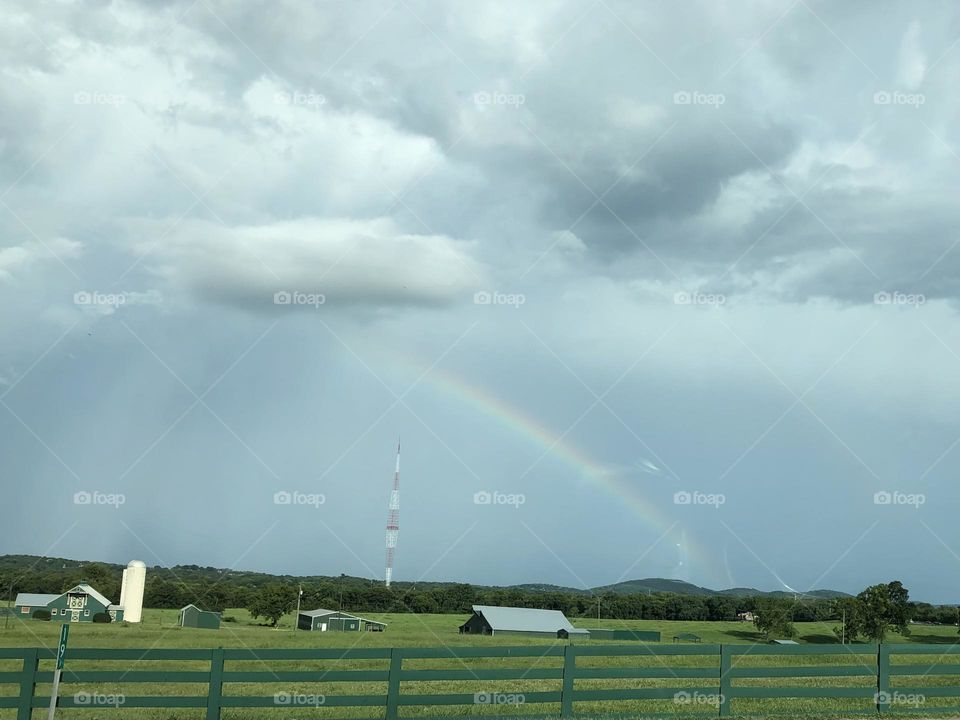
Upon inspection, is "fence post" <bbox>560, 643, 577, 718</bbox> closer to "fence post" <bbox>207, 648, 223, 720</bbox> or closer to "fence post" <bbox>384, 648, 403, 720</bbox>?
"fence post" <bbox>384, 648, 403, 720</bbox>

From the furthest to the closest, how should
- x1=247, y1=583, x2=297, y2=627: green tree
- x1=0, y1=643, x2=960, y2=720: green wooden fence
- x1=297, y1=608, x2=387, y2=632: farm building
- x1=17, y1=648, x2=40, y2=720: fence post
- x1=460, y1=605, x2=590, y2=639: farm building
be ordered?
x1=247, y1=583, x2=297, y2=627: green tree, x1=460, y1=605, x2=590, y2=639: farm building, x1=297, y1=608, x2=387, y2=632: farm building, x1=0, y1=643, x2=960, y2=720: green wooden fence, x1=17, y1=648, x2=40, y2=720: fence post

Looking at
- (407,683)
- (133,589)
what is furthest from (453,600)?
(407,683)

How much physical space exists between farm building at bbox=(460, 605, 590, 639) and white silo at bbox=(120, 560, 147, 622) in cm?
3212

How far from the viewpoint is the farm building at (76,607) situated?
268ft

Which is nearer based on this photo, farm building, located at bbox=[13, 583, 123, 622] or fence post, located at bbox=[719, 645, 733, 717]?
fence post, located at bbox=[719, 645, 733, 717]

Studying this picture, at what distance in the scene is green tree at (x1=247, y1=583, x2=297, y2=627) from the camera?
82.4 metres

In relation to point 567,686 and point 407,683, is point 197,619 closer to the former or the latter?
point 407,683

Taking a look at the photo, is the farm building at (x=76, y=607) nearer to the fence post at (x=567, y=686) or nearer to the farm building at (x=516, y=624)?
the farm building at (x=516, y=624)

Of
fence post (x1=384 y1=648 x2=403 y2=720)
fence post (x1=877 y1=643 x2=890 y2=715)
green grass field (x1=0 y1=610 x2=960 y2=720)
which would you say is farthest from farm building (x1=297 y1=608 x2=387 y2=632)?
fence post (x1=384 y1=648 x2=403 y2=720)

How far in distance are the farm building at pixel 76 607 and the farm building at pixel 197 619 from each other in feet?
30.4

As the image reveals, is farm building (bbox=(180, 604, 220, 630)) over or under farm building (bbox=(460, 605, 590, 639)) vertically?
under

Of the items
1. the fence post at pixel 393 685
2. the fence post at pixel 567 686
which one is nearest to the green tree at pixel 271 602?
the fence post at pixel 567 686

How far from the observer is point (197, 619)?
247 feet

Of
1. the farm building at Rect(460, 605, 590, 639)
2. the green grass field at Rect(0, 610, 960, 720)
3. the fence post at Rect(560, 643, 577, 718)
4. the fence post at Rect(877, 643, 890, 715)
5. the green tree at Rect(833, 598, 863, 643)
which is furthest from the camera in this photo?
the farm building at Rect(460, 605, 590, 639)
